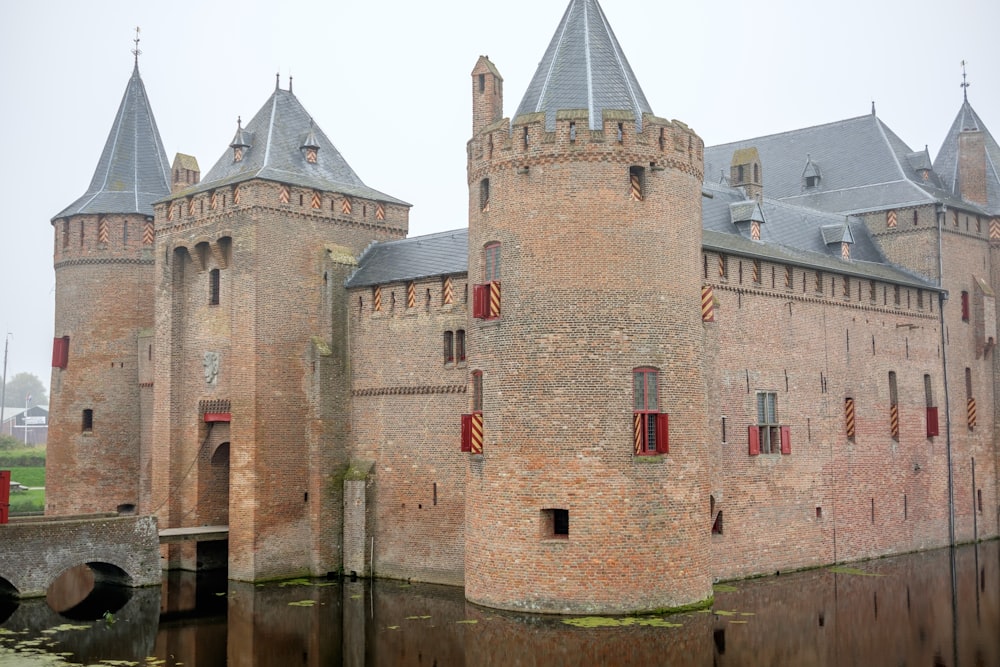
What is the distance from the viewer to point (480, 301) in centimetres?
2189

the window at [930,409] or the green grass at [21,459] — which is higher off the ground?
the window at [930,409]

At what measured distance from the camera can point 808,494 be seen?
26891mm

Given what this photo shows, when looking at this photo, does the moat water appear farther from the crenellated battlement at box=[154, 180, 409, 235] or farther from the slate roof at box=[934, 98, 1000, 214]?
the slate roof at box=[934, 98, 1000, 214]

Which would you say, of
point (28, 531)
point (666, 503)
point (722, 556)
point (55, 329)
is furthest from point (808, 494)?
point (55, 329)

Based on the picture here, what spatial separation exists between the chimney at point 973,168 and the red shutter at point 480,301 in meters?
19.8

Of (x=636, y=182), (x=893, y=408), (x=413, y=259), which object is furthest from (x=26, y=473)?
(x=636, y=182)

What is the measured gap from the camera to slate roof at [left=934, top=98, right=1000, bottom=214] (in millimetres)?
35156

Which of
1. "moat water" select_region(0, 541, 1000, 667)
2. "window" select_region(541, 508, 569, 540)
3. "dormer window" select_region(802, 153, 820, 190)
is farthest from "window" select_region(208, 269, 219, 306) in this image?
"dormer window" select_region(802, 153, 820, 190)

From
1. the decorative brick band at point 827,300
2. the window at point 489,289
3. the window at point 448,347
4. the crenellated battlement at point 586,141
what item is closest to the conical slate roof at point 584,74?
the crenellated battlement at point 586,141

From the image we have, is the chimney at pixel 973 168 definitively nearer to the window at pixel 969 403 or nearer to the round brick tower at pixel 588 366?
the window at pixel 969 403

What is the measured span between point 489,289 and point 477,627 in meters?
6.37

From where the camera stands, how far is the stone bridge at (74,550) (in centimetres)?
2350

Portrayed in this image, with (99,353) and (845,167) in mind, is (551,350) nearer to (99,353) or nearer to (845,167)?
(99,353)

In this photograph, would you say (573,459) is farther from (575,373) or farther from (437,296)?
(437,296)
